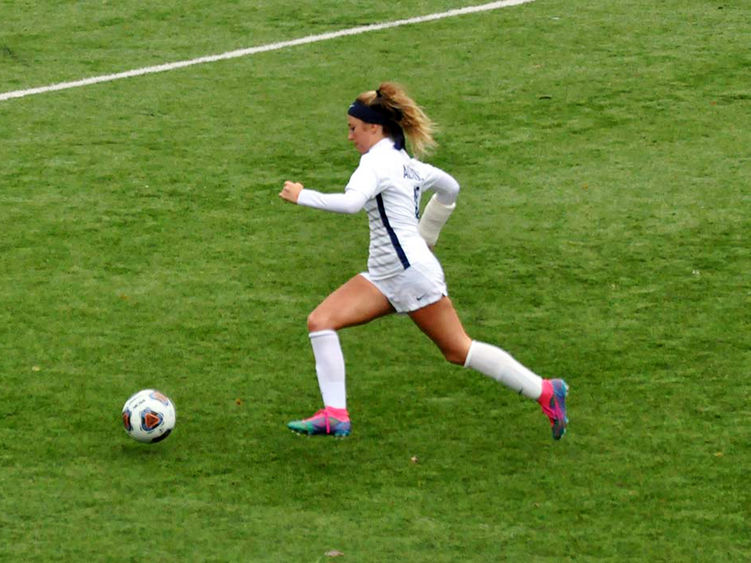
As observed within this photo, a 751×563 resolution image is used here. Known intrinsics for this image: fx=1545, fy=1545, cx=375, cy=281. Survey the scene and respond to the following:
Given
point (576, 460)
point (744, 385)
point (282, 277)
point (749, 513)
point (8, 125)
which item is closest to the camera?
point (749, 513)

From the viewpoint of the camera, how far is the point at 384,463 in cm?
839

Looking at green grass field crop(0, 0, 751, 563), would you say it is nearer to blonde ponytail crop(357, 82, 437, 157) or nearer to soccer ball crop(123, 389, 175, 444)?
soccer ball crop(123, 389, 175, 444)

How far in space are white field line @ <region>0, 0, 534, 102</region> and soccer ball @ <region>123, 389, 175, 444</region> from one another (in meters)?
A: 6.18

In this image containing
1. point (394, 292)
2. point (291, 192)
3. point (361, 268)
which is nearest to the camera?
point (291, 192)

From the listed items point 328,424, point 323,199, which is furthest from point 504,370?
point 323,199

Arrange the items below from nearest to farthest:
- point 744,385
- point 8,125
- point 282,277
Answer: point 744,385 < point 282,277 < point 8,125

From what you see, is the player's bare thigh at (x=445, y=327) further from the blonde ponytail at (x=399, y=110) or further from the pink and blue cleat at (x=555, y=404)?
the blonde ponytail at (x=399, y=110)

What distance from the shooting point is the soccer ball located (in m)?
8.40

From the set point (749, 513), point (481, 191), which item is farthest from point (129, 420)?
point (481, 191)

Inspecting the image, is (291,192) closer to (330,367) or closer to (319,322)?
(319,322)

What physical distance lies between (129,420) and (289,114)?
18.1 feet

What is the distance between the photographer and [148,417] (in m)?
8.41

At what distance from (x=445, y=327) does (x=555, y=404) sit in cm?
74

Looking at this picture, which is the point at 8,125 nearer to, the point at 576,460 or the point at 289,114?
the point at 289,114
